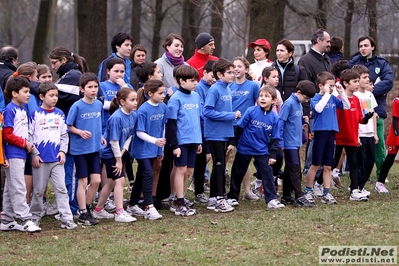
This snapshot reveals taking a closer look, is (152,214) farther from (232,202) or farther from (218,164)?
(232,202)

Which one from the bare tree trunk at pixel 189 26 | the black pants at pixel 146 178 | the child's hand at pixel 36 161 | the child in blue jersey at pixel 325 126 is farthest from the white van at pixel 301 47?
the child's hand at pixel 36 161

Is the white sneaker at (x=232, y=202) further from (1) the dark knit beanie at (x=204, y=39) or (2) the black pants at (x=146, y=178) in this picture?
(1) the dark knit beanie at (x=204, y=39)

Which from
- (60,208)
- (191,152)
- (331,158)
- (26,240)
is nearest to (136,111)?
(191,152)

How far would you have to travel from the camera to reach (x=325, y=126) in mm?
10547

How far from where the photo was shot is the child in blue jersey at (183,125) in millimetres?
9805

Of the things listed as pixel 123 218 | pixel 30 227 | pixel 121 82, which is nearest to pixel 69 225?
pixel 30 227

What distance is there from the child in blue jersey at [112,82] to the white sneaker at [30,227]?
1701 millimetres

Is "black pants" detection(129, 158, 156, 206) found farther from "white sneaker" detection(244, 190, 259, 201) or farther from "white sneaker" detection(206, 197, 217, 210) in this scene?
"white sneaker" detection(244, 190, 259, 201)

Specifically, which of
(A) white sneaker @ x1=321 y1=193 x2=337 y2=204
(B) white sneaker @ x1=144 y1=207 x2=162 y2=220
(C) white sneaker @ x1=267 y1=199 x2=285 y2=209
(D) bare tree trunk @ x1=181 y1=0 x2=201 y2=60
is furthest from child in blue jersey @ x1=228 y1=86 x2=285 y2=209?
(D) bare tree trunk @ x1=181 y1=0 x2=201 y2=60

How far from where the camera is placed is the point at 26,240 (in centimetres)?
835

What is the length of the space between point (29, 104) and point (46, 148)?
72 cm

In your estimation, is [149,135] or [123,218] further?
[149,135]

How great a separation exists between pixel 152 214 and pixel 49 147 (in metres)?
1.57

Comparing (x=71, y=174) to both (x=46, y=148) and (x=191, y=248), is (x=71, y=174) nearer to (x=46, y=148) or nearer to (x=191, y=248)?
(x=46, y=148)
